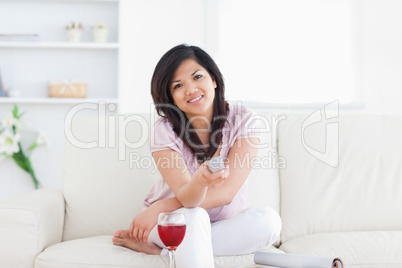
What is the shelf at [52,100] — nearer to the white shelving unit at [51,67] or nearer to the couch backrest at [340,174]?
the white shelving unit at [51,67]

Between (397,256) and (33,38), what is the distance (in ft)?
10.2

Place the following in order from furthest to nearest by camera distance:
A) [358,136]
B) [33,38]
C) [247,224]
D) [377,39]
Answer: [377,39], [33,38], [358,136], [247,224]

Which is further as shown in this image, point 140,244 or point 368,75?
point 368,75

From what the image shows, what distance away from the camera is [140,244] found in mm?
1777

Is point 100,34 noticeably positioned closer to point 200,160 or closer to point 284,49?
point 284,49

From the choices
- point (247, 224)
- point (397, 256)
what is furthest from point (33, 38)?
point (397, 256)

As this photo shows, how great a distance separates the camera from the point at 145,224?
5.62 feet

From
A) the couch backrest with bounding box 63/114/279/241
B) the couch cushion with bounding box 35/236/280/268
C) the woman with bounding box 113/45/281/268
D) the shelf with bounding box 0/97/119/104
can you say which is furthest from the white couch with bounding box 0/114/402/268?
the shelf with bounding box 0/97/119/104

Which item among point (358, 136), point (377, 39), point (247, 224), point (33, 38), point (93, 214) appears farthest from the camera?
point (377, 39)

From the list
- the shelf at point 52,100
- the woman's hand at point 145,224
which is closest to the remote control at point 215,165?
the woman's hand at point 145,224

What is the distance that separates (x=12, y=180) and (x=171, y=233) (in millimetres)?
2954

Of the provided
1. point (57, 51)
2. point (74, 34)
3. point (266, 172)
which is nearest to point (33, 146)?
point (57, 51)

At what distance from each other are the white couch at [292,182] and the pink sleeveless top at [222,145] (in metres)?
0.24

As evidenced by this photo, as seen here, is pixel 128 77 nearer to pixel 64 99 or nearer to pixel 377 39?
pixel 64 99
